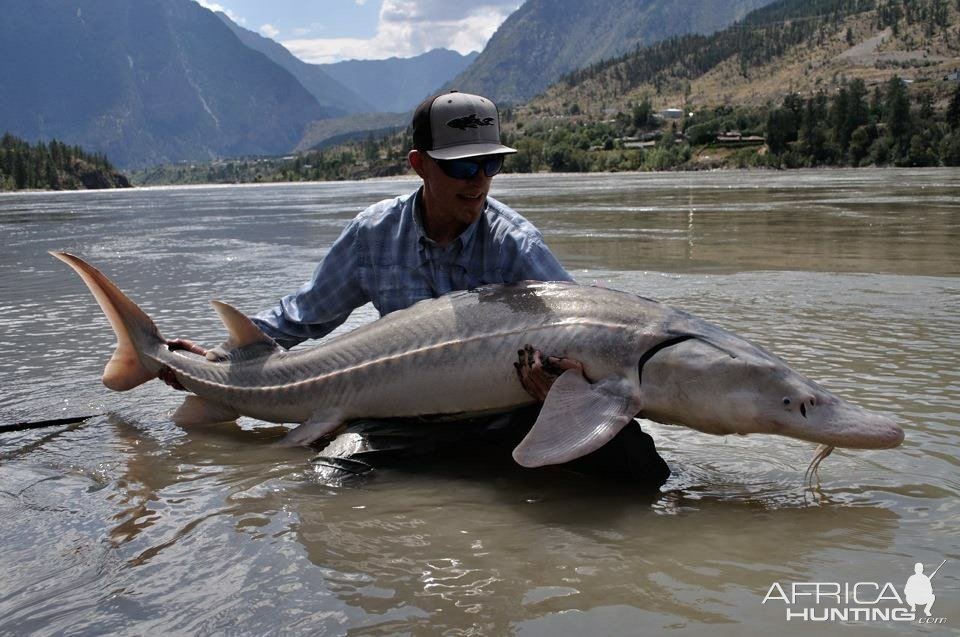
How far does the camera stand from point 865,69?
15375 centimetres

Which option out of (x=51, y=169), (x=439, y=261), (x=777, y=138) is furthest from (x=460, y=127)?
(x=51, y=169)

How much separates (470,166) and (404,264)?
776 mm

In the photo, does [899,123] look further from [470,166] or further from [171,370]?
[171,370]

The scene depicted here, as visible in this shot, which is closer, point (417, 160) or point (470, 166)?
point (470, 166)

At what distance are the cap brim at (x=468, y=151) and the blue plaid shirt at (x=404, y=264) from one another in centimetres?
46

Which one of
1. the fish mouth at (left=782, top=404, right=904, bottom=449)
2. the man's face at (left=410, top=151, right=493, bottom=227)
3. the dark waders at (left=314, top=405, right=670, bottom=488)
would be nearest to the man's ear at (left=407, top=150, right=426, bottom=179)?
the man's face at (left=410, top=151, right=493, bottom=227)

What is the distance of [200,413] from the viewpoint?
5184 mm

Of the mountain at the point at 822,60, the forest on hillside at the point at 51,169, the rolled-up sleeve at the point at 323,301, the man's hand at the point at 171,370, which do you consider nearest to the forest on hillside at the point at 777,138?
the mountain at the point at 822,60

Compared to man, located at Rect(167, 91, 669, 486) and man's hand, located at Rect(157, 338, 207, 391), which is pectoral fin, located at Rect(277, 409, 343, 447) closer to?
man, located at Rect(167, 91, 669, 486)

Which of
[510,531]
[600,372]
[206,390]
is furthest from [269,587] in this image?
[206,390]

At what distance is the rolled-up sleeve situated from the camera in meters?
4.90

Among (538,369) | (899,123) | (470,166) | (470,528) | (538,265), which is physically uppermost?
(470,166)

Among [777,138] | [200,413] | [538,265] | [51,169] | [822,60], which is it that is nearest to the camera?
[538,265]

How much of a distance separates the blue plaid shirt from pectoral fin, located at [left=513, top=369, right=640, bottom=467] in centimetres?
87
